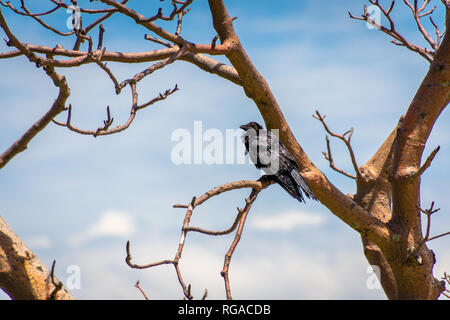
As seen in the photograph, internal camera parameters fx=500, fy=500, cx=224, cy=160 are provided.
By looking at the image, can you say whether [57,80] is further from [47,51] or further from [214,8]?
[214,8]

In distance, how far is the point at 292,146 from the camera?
607 centimetres

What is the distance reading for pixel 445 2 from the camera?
5934mm

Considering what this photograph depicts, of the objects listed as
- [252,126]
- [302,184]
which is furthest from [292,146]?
[252,126]

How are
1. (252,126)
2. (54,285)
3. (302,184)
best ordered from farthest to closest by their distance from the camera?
(252,126)
(302,184)
(54,285)

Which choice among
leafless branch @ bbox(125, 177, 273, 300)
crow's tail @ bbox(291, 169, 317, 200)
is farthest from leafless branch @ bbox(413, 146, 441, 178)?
leafless branch @ bbox(125, 177, 273, 300)

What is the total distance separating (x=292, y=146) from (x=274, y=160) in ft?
3.41

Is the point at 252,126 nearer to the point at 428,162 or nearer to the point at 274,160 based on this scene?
the point at 274,160

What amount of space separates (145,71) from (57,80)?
0.75m

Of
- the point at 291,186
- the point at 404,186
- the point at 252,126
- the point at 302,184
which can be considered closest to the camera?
the point at 404,186

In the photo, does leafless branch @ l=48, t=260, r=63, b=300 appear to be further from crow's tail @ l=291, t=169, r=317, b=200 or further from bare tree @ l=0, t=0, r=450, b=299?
crow's tail @ l=291, t=169, r=317, b=200

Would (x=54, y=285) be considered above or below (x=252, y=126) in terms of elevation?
below

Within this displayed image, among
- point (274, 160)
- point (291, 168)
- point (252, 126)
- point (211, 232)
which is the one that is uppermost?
point (252, 126)

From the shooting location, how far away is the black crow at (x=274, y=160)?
6.73 meters
